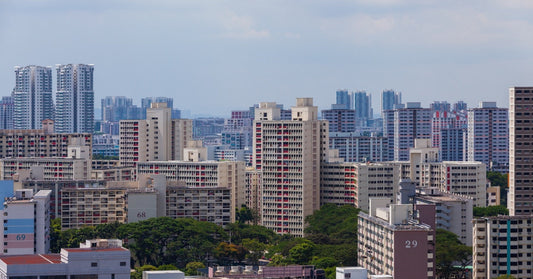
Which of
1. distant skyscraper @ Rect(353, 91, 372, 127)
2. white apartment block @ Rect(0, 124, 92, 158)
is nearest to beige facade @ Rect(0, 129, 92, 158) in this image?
white apartment block @ Rect(0, 124, 92, 158)

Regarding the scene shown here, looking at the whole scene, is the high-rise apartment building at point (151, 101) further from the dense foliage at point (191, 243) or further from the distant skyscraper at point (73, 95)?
the dense foliage at point (191, 243)

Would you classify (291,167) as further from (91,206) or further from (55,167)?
(55,167)

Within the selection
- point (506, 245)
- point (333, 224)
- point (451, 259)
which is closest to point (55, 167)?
point (333, 224)

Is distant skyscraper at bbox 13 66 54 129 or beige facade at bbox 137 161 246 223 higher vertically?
distant skyscraper at bbox 13 66 54 129

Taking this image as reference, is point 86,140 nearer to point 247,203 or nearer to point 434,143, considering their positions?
point 247,203

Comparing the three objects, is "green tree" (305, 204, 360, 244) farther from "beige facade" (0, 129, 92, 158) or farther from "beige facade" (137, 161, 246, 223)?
"beige facade" (0, 129, 92, 158)

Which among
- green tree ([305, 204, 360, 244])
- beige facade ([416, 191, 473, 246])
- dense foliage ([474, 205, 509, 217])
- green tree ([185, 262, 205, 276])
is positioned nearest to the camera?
green tree ([185, 262, 205, 276])
